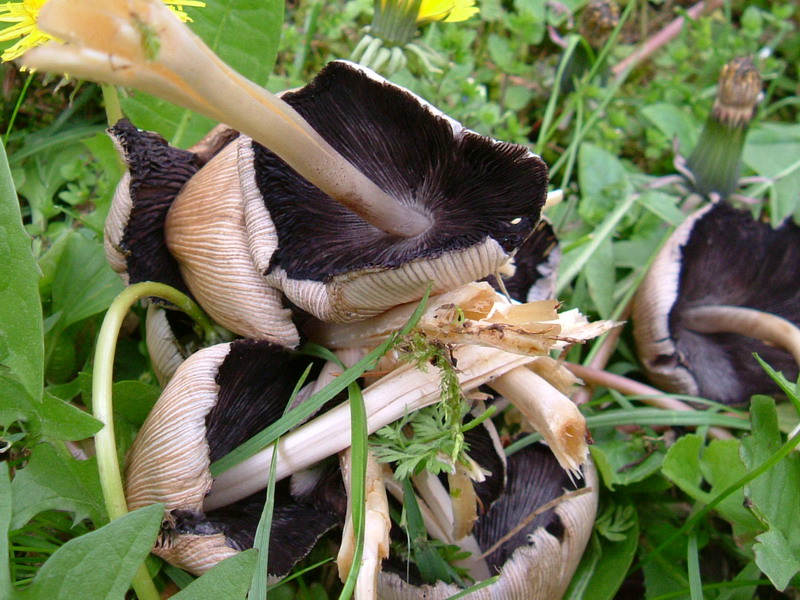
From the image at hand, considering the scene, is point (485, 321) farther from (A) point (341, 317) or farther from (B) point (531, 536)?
(B) point (531, 536)

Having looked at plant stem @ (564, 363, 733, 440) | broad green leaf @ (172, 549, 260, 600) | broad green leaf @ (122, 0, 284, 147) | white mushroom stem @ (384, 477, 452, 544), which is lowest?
white mushroom stem @ (384, 477, 452, 544)

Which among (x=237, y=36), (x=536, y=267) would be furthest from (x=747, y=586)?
(x=237, y=36)


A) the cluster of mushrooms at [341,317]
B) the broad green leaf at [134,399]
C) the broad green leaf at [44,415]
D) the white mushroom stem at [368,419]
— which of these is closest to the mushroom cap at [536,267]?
the cluster of mushrooms at [341,317]

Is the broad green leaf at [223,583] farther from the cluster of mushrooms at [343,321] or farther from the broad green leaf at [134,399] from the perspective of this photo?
the broad green leaf at [134,399]

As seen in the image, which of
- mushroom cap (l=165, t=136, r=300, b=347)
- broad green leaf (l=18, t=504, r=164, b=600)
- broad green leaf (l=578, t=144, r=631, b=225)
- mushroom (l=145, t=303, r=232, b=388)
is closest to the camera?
broad green leaf (l=18, t=504, r=164, b=600)

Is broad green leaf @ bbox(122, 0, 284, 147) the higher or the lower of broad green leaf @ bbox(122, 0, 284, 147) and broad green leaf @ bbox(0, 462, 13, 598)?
the higher

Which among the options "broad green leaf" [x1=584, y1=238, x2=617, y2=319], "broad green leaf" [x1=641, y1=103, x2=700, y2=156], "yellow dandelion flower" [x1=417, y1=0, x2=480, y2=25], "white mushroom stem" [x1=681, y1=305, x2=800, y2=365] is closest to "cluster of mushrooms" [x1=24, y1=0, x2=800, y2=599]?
"yellow dandelion flower" [x1=417, y1=0, x2=480, y2=25]

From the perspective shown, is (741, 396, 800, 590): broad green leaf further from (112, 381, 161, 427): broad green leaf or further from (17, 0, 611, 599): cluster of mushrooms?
(112, 381, 161, 427): broad green leaf

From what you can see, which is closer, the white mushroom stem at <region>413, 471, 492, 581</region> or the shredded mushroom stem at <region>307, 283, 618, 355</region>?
the shredded mushroom stem at <region>307, 283, 618, 355</region>
